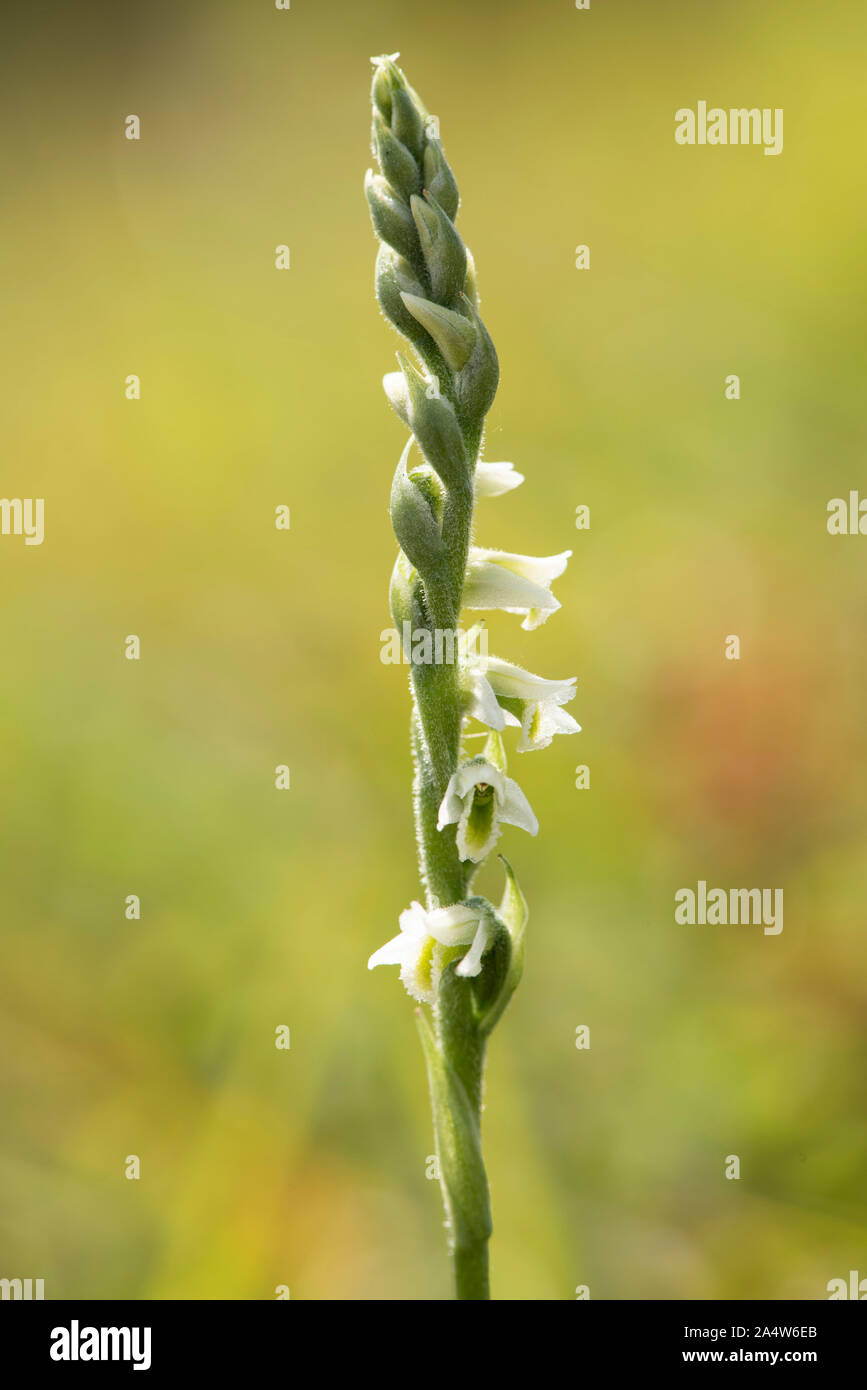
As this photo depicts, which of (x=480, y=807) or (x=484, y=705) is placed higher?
(x=484, y=705)

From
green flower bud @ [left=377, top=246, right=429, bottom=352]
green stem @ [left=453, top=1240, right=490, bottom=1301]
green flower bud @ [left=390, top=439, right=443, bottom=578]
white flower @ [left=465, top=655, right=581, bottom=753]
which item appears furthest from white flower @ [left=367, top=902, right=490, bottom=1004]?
green flower bud @ [left=377, top=246, right=429, bottom=352]

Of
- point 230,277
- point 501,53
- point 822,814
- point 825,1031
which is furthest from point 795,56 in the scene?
point 825,1031

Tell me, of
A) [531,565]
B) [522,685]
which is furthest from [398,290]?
[522,685]

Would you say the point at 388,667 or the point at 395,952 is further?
the point at 388,667

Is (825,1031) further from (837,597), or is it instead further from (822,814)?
(837,597)

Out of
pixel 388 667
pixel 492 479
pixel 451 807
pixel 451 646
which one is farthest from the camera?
pixel 388 667

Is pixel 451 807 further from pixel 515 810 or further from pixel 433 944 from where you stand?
pixel 433 944

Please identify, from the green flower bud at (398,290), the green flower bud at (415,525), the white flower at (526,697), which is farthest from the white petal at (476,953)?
the green flower bud at (398,290)
